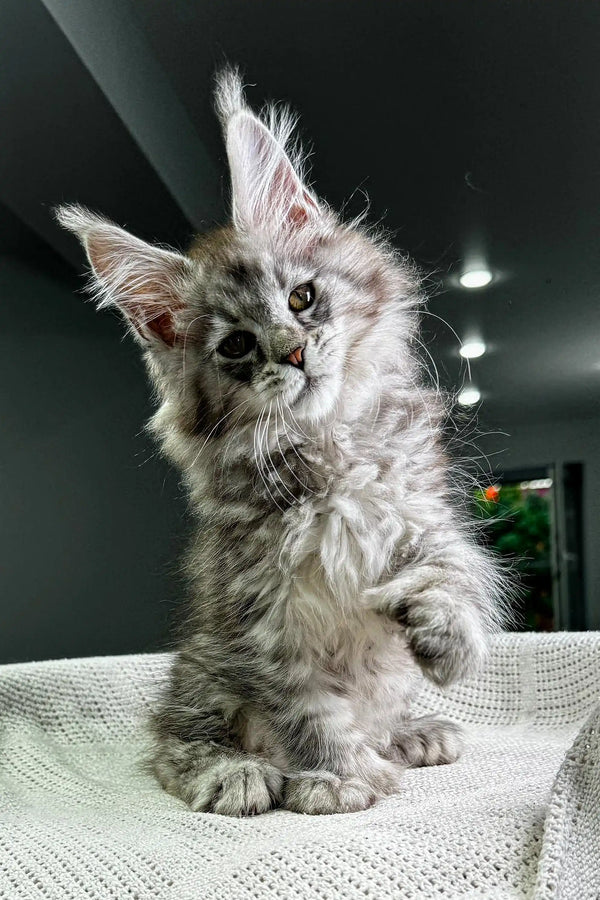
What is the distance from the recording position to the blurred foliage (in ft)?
6.71

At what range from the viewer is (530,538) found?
6.75ft

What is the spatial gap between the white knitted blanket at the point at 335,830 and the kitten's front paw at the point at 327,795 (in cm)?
2

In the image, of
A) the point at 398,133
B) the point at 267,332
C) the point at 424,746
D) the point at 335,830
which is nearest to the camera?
the point at 335,830

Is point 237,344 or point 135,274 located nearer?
point 237,344

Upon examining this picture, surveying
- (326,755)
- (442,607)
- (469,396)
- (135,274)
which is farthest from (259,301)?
(469,396)

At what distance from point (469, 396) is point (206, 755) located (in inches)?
45.1

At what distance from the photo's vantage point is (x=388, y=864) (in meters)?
0.84

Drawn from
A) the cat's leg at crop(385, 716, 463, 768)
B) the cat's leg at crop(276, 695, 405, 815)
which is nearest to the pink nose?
the cat's leg at crop(276, 695, 405, 815)

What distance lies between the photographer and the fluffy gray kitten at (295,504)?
3.82 ft

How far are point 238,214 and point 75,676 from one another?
3.42 ft

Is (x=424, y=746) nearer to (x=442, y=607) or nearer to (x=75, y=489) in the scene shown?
(x=442, y=607)

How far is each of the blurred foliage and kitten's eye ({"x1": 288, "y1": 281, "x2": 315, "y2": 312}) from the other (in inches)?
37.0

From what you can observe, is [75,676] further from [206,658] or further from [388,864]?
[388,864]

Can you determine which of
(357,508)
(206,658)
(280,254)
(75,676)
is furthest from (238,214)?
(75,676)
